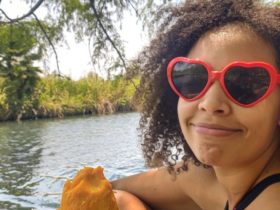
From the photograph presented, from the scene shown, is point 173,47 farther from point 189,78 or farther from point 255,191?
point 255,191

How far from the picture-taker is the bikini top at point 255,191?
1.31 meters

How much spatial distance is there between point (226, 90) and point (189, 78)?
5.3 inches

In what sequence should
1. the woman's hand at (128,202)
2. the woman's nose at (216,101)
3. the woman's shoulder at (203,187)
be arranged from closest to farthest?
the woman's nose at (216,101) < the woman's shoulder at (203,187) < the woman's hand at (128,202)

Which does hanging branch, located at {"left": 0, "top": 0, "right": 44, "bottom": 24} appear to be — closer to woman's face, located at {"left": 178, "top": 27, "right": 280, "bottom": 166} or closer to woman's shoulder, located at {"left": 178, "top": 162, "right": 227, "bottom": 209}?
woman's shoulder, located at {"left": 178, "top": 162, "right": 227, "bottom": 209}

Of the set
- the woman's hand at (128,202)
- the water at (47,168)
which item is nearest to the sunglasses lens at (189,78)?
the woman's hand at (128,202)

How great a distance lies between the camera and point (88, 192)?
134 centimetres

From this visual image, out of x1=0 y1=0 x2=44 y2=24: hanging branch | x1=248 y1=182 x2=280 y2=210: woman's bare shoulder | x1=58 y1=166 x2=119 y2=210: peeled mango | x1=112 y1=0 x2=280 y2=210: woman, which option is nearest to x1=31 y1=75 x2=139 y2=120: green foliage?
x1=0 y1=0 x2=44 y2=24: hanging branch

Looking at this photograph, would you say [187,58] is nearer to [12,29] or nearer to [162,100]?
[162,100]

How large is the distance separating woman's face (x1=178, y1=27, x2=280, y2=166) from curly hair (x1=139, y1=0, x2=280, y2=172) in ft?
0.20

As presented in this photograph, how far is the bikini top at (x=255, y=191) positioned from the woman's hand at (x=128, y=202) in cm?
47

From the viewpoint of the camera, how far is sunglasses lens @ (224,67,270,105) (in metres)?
1.20

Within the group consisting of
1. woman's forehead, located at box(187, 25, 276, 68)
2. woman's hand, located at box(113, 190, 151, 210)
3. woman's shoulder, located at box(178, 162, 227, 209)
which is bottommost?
woman's hand, located at box(113, 190, 151, 210)

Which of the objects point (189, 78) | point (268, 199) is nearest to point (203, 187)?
point (268, 199)

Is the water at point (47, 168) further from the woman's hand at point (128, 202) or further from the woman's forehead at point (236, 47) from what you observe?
the woman's forehead at point (236, 47)
